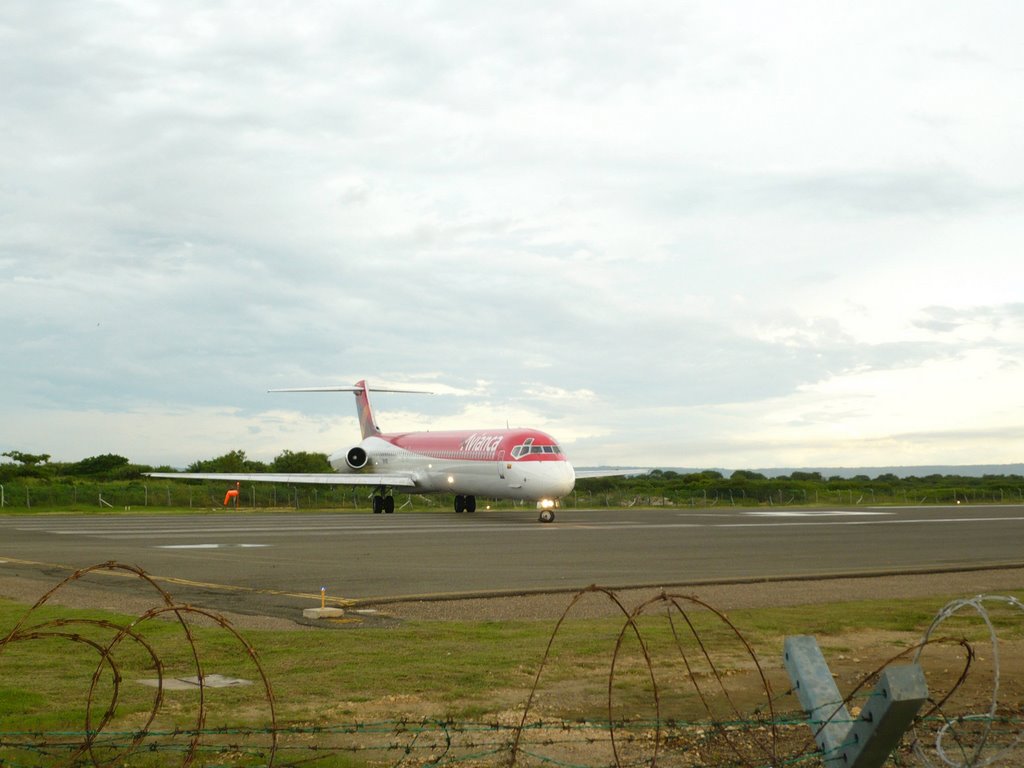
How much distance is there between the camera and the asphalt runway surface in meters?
16.0

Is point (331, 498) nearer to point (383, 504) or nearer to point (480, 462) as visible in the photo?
point (383, 504)

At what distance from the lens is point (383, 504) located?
173 ft

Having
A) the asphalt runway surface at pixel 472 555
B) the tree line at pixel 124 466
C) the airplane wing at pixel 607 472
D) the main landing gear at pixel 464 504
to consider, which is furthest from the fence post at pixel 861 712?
the tree line at pixel 124 466

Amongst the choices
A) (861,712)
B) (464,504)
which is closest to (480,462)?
(464,504)

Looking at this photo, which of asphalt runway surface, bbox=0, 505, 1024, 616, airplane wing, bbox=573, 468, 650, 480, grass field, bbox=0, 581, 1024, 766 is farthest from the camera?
airplane wing, bbox=573, 468, 650, 480

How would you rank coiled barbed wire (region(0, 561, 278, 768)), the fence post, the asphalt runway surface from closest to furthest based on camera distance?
the fence post → coiled barbed wire (region(0, 561, 278, 768)) → the asphalt runway surface

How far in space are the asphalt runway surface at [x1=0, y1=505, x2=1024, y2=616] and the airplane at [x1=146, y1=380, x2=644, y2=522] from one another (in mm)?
4230

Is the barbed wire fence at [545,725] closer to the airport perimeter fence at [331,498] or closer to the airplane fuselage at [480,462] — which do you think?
the airplane fuselage at [480,462]

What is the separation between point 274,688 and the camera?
811cm

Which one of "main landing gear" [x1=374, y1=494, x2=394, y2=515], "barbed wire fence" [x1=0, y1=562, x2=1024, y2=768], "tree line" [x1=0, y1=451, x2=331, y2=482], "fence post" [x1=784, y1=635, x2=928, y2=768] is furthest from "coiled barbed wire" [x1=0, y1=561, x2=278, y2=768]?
"tree line" [x1=0, y1=451, x2=331, y2=482]

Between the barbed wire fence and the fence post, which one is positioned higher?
the fence post

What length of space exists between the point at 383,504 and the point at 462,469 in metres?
8.59

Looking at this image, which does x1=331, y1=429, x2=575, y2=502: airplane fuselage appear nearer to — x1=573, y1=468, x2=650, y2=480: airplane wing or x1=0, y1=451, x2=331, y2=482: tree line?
x1=573, y1=468, x2=650, y2=480: airplane wing

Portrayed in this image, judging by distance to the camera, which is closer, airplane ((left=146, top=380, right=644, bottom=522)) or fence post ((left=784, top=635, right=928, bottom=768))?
fence post ((left=784, top=635, right=928, bottom=768))
